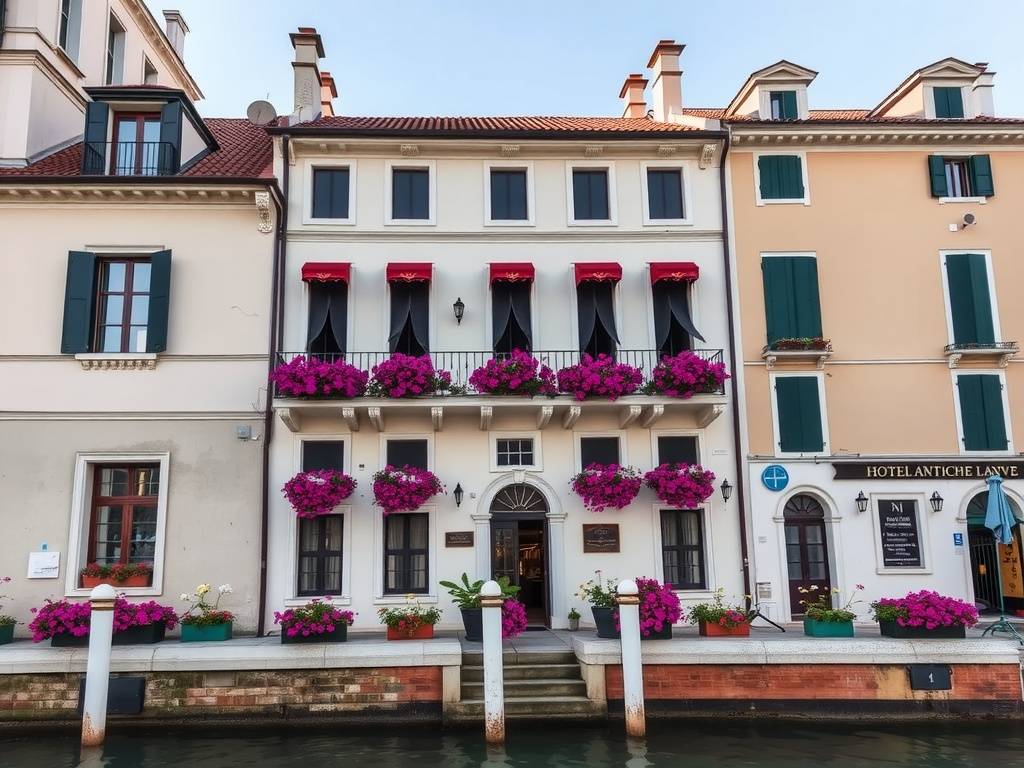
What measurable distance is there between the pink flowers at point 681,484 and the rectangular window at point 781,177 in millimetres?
6022

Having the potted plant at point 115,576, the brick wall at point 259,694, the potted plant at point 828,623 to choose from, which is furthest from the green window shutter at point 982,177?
the potted plant at point 115,576

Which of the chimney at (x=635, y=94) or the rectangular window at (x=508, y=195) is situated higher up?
the chimney at (x=635, y=94)

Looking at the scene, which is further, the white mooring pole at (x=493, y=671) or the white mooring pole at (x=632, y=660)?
the white mooring pole at (x=632, y=660)

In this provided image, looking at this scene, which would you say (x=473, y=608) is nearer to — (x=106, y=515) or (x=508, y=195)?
(x=106, y=515)

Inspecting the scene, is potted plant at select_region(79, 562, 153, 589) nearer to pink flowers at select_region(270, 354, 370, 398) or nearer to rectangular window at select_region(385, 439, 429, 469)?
pink flowers at select_region(270, 354, 370, 398)

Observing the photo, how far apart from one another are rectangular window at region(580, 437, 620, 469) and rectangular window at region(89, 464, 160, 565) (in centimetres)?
801

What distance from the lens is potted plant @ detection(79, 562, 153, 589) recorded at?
14156 millimetres

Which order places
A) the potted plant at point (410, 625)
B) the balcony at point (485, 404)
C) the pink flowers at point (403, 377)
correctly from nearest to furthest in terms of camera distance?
the potted plant at point (410, 625) < the pink flowers at point (403, 377) < the balcony at point (485, 404)

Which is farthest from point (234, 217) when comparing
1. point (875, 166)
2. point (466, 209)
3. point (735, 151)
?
point (875, 166)

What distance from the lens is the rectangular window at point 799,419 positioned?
50.9ft

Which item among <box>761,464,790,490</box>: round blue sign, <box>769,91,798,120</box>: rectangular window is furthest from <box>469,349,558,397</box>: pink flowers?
<box>769,91,798,120</box>: rectangular window

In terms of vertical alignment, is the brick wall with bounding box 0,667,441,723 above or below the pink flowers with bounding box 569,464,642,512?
below

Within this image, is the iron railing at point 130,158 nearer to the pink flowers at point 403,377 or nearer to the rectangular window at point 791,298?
the pink flowers at point 403,377

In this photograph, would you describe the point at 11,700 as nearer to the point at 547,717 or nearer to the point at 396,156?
the point at 547,717
